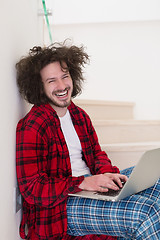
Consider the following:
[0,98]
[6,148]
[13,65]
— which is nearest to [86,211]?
[6,148]

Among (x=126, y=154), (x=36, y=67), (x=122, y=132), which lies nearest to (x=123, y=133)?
(x=122, y=132)

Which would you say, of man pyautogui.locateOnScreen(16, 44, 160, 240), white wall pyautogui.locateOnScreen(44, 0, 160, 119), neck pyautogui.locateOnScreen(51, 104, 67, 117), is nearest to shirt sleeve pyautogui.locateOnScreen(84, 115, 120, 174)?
man pyautogui.locateOnScreen(16, 44, 160, 240)

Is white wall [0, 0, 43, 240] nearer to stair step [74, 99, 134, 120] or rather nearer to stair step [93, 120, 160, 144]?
stair step [93, 120, 160, 144]

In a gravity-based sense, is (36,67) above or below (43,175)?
above

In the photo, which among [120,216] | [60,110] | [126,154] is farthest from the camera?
[126,154]

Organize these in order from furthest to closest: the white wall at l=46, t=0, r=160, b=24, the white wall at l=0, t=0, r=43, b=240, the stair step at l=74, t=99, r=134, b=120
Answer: the white wall at l=46, t=0, r=160, b=24, the stair step at l=74, t=99, r=134, b=120, the white wall at l=0, t=0, r=43, b=240

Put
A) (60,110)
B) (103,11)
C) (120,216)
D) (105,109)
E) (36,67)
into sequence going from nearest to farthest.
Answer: (120,216) < (36,67) < (60,110) < (105,109) < (103,11)

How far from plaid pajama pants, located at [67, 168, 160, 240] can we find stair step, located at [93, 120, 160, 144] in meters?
0.89

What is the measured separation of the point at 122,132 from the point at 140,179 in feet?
3.43

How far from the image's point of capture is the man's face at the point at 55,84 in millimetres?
1452

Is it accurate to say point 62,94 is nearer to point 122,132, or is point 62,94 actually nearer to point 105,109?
point 122,132

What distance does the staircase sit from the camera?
1.93 metres

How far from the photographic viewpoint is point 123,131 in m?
2.17

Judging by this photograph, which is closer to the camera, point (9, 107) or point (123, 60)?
point (9, 107)
